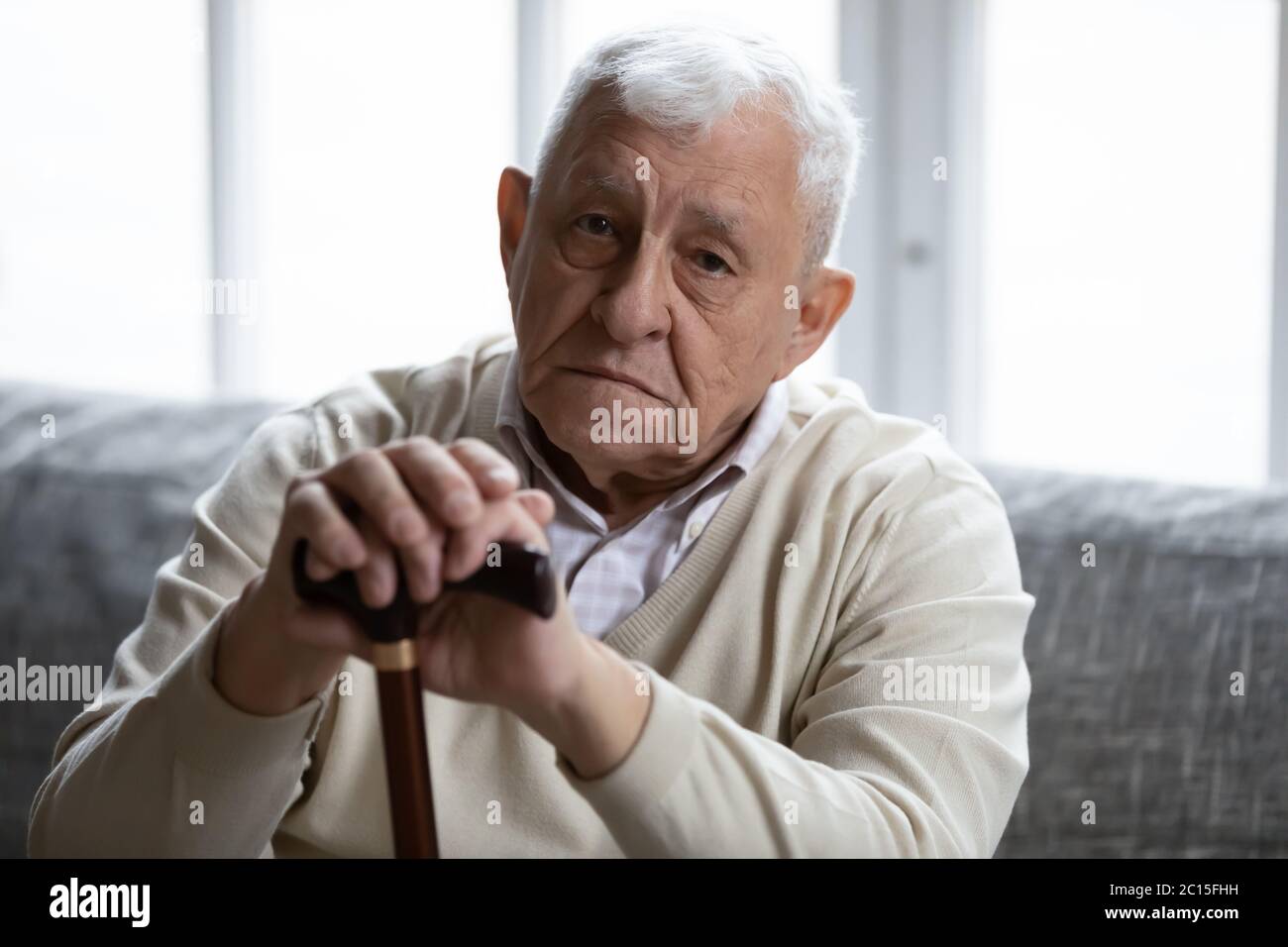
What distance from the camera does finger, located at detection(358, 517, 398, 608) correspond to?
Answer: 0.80 meters

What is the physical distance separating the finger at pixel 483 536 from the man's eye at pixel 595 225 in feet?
1.81

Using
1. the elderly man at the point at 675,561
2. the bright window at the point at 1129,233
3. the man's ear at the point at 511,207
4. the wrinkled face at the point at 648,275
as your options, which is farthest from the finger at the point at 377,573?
the bright window at the point at 1129,233

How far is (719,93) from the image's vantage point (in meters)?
1.29

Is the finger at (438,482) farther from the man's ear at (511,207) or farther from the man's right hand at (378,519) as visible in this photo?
the man's ear at (511,207)

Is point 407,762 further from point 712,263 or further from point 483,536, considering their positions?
point 712,263

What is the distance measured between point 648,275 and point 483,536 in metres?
0.54

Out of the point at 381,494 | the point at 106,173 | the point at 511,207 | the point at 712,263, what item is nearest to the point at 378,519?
the point at 381,494

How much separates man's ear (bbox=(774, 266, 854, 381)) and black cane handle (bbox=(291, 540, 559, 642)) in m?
0.69

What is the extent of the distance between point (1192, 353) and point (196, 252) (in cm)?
227

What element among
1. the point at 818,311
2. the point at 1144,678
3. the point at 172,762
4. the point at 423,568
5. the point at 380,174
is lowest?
the point at 1144,678

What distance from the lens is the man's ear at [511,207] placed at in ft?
4.89

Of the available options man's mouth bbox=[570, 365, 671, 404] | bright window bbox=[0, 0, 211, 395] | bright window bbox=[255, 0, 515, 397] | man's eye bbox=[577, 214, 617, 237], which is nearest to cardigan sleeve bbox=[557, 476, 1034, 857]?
man's mouth bbox=[570, 365, 671, 404]

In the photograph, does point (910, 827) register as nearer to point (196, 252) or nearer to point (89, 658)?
point (89, 658)
